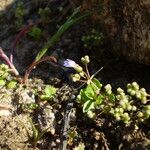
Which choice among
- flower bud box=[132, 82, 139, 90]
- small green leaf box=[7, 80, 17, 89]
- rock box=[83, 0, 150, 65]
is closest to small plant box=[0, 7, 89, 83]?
small green leaf box=[7, 80, 17, 89]

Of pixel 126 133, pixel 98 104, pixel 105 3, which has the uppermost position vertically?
pixel 105 3

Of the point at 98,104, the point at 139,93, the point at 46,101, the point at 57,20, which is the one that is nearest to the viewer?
the point at 139,93

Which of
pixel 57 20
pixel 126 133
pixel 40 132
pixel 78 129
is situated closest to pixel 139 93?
pixel 126 133

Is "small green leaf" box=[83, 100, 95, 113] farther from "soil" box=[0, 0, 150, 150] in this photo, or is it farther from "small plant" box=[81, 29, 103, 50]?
"small plant" box=[81, 29, 103, 50]

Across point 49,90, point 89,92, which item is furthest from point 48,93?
point 89,92

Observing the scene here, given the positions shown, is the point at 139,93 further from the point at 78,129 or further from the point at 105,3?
the point at 105,3

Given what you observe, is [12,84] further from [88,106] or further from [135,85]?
[135,85]
